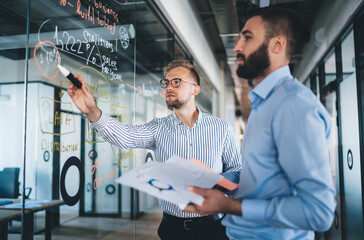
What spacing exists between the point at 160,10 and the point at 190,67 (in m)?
1.12

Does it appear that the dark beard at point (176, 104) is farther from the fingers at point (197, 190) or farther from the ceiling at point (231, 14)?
the ceiling at point (231, 14)

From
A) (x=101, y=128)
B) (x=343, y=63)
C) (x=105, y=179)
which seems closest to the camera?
(x=101, y=128)

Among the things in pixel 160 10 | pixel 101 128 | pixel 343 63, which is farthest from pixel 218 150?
pixel 343 63

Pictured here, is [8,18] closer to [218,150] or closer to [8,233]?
[8,233]

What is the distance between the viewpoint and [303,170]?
0.86 meters

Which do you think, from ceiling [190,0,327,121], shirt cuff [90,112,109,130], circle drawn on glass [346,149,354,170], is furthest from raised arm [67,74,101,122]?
circle drawn on glass [346,149,354,170]

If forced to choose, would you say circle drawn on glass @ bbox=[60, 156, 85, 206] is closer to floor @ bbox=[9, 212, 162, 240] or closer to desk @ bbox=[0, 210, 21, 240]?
desk @ bbox=[0, 210, 21, 240]

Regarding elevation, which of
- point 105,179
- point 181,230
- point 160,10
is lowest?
point 181,230

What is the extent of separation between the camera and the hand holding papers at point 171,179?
36.5 inches

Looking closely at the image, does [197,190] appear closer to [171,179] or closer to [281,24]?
[171,179]

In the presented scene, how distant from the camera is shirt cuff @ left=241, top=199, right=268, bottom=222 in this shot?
0.93 m

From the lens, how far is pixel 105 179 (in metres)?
2.13

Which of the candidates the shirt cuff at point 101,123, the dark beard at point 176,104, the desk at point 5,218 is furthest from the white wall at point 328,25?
the desk at point 5,218

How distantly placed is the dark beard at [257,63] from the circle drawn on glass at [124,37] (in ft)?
4.70
